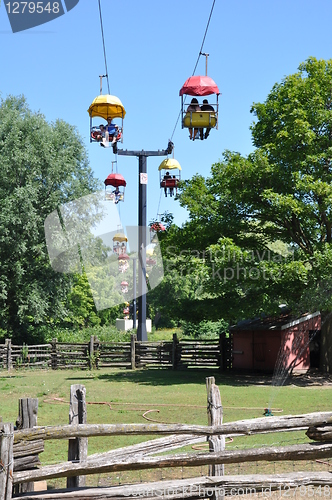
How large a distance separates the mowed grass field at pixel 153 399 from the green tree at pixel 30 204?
6817mm

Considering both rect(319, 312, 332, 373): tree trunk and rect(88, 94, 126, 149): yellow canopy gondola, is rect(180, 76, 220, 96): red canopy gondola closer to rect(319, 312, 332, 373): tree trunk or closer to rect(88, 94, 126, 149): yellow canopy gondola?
rect(88, 94, 126, 149): yellow canopy gondola

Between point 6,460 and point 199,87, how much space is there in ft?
32.0

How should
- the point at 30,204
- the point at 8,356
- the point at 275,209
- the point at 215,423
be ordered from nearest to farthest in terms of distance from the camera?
the point at 215,423 < the point at 275,209 < the point at 8,356 < the point at 30,204

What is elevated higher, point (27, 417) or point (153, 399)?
point (27, 417)

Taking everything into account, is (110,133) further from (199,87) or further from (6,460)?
(6,460)

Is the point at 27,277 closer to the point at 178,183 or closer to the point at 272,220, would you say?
the point at 178,183

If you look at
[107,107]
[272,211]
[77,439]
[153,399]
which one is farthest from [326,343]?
[77,439]

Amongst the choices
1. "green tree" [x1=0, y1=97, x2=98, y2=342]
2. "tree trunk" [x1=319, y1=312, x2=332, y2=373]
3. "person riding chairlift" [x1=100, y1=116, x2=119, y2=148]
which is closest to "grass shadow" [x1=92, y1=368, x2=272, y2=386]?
"tree trunk" [x1=319, y1=312, x2=332, y2=373]

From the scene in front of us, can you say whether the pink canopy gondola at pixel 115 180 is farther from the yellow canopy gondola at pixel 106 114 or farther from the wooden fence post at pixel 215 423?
the wooden fence post at pixel 215 423

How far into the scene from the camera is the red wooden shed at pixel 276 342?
2550 cm

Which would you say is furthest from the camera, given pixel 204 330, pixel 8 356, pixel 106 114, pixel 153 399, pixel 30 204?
pixel 204 330

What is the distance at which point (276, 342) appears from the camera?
1016 inches

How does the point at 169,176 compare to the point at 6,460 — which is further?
the point at 169,176

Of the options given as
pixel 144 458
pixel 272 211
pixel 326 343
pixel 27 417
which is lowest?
pixel 144 458
